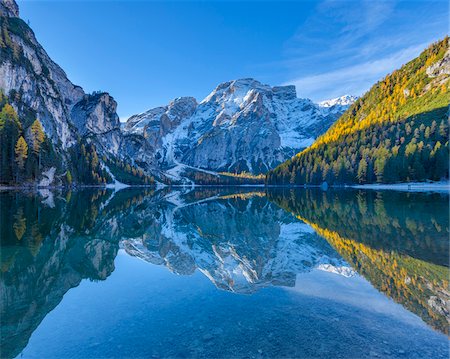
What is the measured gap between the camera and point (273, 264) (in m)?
16.7

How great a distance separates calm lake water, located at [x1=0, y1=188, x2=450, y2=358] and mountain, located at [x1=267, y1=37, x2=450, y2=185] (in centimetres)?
10186

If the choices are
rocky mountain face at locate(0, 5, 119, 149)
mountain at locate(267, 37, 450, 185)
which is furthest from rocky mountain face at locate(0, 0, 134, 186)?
mountain at locate(267, 37, 450, 185)

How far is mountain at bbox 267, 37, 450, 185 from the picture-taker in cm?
10919

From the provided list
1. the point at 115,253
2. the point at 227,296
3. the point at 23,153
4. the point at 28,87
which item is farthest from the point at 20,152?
the point at 227,296

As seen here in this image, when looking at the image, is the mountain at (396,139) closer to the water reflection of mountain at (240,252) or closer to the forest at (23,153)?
the water reflection of mountain at (240,252)

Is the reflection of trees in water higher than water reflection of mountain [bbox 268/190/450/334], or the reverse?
water reflection of mountain [bbox 268/190/450/334]

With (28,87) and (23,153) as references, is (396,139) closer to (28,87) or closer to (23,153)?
(23,153)

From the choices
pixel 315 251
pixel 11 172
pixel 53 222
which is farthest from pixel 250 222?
pixel 11 172

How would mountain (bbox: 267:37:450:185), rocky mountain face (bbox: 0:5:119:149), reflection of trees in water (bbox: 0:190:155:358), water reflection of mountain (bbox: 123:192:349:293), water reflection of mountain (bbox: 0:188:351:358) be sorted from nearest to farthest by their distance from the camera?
1. reflection of trees in water (bbox: 0:190:155:358)
2. water reflection of mountain (bbox: 0:188:351:358)
3. water reflection of mountain (bbox: 123:192:349:293)
4. mountain (bbox: 267:37:450:185)
5. rocky mountain face (bbox: 0:5:119:149)

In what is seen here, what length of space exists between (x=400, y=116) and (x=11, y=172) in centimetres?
17390

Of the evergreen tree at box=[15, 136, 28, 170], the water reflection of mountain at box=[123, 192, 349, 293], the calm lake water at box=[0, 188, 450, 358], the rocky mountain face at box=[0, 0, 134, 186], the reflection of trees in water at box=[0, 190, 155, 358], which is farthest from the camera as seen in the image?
A: the rocky mountain face at box=[0, 0, 134, 186]

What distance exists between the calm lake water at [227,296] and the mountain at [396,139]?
101864mm

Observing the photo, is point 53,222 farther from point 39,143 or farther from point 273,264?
point 39,143

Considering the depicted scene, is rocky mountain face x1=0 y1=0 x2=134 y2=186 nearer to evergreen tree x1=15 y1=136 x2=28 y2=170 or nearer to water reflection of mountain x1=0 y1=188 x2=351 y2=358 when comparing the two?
evergreen tree x1=15 y1=136 x2=28 y2=170
